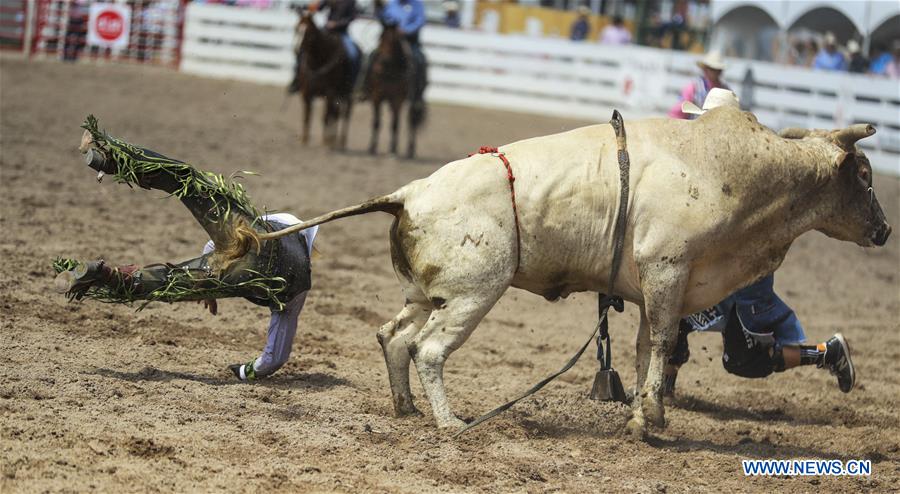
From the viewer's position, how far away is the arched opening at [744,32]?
19.9 meters

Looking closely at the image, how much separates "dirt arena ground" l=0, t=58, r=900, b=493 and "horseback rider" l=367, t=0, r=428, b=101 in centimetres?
495

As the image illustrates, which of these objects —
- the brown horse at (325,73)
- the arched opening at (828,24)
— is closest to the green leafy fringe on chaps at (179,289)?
the brown horse at (325,73)

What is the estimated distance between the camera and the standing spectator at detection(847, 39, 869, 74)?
1767cm

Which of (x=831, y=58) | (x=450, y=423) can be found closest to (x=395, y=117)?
(x=831, y=58)

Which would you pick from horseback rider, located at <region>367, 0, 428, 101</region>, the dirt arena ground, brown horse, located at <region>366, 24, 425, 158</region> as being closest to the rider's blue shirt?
horseback rider, located at <region>367, 0, 428, 101</region>

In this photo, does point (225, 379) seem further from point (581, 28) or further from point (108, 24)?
point (581, 28)

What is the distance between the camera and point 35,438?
413cm

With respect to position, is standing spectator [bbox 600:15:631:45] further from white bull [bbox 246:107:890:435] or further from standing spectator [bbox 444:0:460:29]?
white bull [bbox 246:107:890:435]

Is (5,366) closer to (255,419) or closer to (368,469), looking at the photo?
(255,419)

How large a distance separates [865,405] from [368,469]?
3.26 metres

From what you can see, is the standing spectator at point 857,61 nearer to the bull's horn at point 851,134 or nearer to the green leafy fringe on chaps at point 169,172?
the bull's horn at point 851,134

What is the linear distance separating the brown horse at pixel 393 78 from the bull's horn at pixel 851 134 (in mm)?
10085
